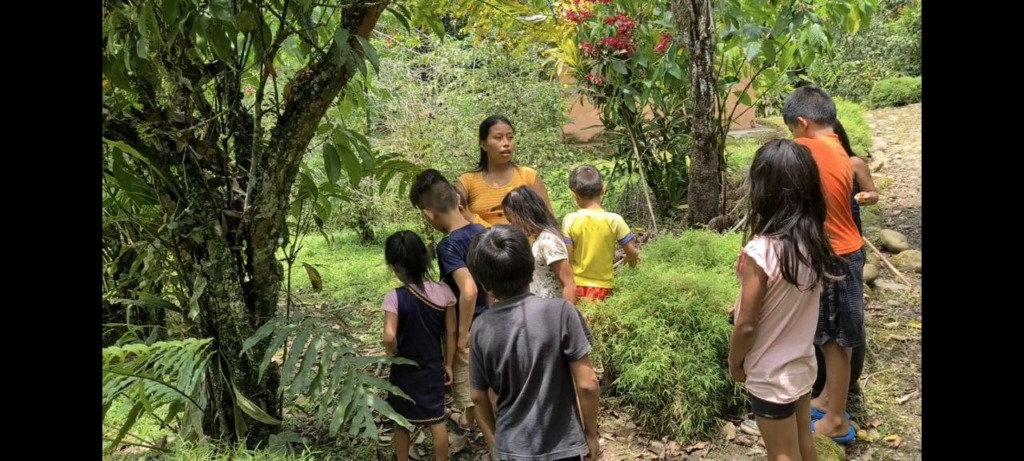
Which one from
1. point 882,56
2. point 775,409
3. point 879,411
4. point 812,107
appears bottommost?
point 879,411

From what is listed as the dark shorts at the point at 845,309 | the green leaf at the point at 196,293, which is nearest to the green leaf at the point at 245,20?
the green leaf at the point at 196,293

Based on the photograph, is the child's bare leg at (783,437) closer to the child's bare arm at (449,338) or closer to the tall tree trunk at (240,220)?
the child's bare arm at (449,338)

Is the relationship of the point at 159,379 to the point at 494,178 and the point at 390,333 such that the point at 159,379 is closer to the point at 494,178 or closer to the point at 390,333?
the point at 390,333

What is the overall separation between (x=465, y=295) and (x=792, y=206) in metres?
1.28

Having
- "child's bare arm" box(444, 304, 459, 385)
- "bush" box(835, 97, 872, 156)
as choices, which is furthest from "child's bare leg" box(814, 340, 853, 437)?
"bush" box(835, 97, 872, 156)

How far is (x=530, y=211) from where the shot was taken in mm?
2910

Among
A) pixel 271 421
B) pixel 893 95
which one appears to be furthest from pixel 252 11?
pixel 893 95

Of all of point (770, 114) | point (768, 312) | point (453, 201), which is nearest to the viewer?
point (768, 312)

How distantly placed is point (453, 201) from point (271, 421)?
113 cm

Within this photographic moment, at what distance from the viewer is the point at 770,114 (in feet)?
35.5

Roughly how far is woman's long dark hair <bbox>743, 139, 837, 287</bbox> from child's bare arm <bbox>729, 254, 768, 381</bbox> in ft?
0.26

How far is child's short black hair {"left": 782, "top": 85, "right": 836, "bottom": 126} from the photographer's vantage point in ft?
8.77

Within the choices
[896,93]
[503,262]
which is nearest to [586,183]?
[503,262]

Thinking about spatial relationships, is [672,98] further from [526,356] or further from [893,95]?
[893,95]
